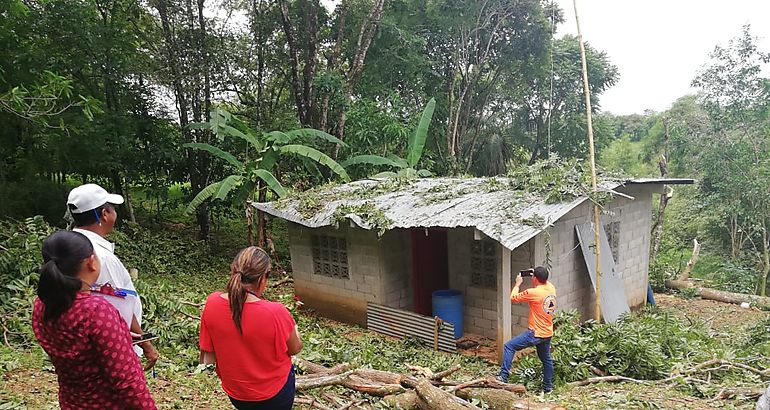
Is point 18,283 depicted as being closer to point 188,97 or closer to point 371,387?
point 371,387

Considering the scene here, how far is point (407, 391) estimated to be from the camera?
468 cm

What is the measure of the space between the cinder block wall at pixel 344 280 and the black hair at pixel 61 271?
23.1ft

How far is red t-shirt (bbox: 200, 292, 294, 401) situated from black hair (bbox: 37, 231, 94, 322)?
63 cm

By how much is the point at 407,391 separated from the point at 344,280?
530cm

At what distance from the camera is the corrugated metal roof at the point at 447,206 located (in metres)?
7.21

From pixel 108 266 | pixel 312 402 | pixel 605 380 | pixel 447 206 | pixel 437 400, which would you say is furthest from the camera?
pixel 447 206

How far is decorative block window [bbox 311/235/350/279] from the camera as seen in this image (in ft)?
32.4

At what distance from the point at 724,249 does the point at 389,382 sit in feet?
57.0

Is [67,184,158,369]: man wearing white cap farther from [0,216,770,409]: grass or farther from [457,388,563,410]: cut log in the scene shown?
[457,388,563,410]: cut log

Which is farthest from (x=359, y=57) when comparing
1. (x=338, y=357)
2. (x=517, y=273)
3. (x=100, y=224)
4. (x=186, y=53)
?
(x=100, y=224)

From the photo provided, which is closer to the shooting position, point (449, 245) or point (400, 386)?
point (400, 386)

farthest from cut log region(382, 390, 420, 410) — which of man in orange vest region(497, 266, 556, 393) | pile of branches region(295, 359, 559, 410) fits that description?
man in orange vest region(497, 266, 556, 393)

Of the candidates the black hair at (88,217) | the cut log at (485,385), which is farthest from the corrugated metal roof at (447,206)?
the black hair at (88,217)

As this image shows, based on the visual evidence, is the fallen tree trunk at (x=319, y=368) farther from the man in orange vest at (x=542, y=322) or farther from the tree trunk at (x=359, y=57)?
the tree trunk at (x=359, y=57)
